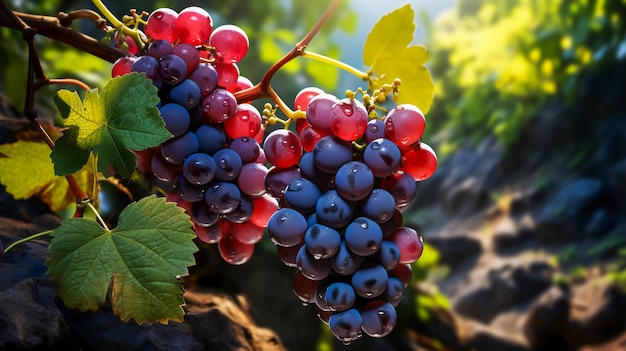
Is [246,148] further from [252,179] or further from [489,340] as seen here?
[489,340]

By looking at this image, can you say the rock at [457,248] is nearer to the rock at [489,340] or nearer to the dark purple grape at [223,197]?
the rock at [489,340]

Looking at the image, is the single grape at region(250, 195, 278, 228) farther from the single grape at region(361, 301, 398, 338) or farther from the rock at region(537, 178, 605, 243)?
the rock at region(537, 178, 605, 243)

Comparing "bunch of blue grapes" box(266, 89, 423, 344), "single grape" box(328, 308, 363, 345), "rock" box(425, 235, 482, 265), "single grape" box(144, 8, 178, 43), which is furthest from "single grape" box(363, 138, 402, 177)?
"rock" box(425, 235, 482, 265)

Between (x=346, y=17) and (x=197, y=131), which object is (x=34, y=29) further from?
(x=346, y=17)

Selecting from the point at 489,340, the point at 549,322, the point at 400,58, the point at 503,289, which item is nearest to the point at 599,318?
the point at 549,322

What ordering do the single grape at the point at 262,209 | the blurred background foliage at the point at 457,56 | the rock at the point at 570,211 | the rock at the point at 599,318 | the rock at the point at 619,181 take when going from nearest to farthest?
the single grape at the point at 262,209 < the blurred background foliage at the point at 457,56 < the rock at the point at 599,318 < the rock at the point at 619,181 < the rock at the point at 570,211

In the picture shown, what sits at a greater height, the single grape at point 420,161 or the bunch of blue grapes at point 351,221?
the single grape at point 420,161

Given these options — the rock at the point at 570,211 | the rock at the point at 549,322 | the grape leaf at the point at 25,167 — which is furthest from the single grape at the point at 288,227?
the rock at the point at 570,211
